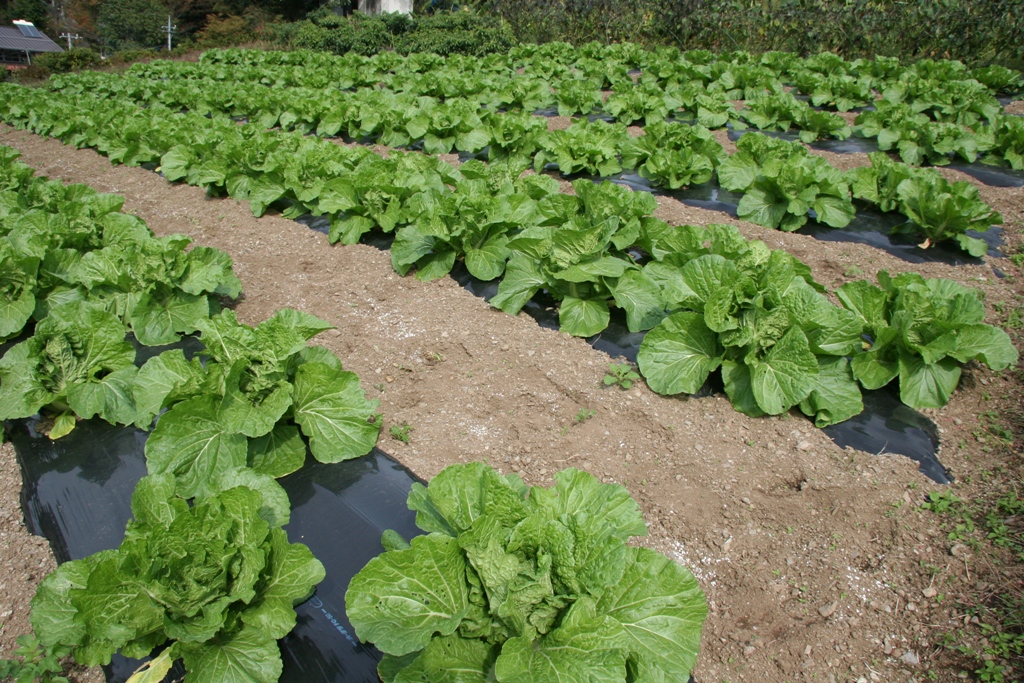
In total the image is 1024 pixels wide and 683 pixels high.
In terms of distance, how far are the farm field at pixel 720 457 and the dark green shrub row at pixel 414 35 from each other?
60.8ft

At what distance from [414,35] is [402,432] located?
23883mm

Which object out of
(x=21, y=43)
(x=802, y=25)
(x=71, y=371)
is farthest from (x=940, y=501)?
(x=21, y=43)

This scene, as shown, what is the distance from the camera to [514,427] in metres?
3.87

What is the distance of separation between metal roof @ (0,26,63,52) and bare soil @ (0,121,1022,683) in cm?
5170

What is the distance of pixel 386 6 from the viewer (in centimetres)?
3366

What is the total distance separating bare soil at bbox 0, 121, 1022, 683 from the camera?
9.01ft

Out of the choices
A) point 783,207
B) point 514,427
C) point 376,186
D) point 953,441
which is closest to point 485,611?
point 514,427

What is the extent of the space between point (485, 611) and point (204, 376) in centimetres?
197

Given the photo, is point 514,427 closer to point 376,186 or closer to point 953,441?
point 953,441

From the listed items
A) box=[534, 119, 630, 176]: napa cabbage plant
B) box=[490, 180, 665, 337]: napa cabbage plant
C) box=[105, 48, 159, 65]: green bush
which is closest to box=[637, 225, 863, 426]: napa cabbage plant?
box=[490, 180, 665, 337]: napa cabbage plant

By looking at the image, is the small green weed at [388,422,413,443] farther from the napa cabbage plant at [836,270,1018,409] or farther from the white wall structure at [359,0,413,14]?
the white wall structure at [359,0,413,14]

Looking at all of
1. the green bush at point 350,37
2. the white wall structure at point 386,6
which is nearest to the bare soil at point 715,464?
the green bush at point 350,37

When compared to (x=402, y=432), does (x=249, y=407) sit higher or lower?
higher

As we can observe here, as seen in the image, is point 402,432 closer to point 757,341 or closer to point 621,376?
point 621,376
